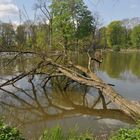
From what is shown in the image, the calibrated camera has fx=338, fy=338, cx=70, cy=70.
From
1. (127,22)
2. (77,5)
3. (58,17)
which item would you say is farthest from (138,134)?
(127,22)

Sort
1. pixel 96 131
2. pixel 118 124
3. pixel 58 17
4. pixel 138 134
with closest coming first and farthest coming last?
pixel 138 134
pixel 96 131
pixel 118 124
pixel 58 17

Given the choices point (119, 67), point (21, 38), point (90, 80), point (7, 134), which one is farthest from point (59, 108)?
point (21, 38)

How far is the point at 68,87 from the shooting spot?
1675 centimetres

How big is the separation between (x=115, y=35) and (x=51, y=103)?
72.9 m

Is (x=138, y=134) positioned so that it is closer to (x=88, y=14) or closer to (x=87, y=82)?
(x=87, y=82)

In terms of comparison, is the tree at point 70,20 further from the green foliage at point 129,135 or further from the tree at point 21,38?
the green foliage at point 129,135

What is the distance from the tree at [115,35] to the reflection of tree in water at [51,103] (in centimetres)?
6754

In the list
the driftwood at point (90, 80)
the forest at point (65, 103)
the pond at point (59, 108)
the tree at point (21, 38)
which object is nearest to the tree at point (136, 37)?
the tree at point (21, 38)

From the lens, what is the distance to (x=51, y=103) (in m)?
13.4

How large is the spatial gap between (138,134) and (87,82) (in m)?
8.16

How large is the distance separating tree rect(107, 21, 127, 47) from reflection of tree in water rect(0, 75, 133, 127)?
6754 cm

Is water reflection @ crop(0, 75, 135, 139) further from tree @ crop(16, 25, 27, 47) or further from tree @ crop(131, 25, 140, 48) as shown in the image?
tree @ crop(131, 25, 140, 48)

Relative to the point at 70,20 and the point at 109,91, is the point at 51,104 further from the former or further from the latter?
the point at 70,20

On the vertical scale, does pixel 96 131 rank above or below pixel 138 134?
below
